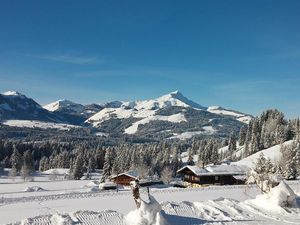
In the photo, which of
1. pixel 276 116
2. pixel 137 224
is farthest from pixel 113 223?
pixel 276 116

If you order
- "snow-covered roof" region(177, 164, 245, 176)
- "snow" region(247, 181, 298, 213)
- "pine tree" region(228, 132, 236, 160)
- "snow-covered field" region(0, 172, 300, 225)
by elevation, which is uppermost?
"pine tree" region(228, 132, 236, 160)

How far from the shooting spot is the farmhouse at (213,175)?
8769 cm

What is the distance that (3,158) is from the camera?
180 m

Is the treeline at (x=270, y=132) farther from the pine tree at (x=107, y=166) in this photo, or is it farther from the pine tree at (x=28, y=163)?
the pine tree at (x=28, y=163)

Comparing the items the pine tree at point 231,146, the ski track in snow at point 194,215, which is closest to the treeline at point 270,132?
the pine tree at point 231,146

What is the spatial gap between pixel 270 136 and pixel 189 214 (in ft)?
402

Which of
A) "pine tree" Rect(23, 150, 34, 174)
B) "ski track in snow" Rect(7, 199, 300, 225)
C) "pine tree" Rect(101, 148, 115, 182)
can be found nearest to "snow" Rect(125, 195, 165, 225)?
"ski track in snow" Rect(7, 199, 300, 225)

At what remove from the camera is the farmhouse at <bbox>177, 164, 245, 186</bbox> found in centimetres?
8769

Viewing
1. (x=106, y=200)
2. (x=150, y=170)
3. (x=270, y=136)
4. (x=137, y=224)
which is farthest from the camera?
(x=270, y=136)

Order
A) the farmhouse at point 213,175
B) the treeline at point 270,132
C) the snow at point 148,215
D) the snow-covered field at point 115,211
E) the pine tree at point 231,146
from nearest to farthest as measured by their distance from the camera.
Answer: the snow at point 148,215
the snow-covered field at point 115,211
the farmhouse at point 213,175
the treeline at point 270,132
the pine tree at point 231,146

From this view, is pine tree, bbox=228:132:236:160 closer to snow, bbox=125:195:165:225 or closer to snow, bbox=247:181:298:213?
snow, bbox=247:181:298:213

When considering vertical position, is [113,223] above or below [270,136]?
below

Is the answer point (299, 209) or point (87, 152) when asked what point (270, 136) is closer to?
point (87, 152)

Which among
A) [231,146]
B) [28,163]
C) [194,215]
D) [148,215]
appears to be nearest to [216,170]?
[194,215]
